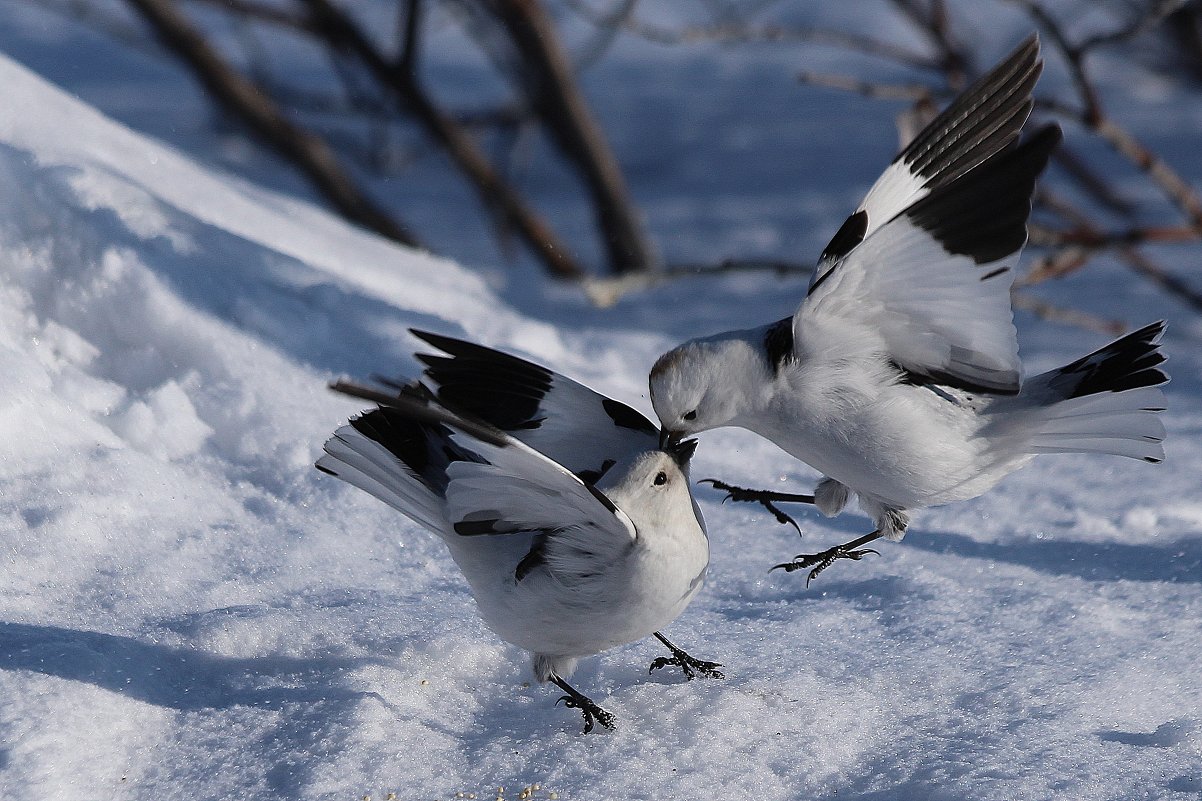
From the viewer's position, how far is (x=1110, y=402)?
2.17 m

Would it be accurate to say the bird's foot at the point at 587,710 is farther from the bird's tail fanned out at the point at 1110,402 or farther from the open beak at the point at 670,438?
the bird's tail fanned out at the point at 1110,402

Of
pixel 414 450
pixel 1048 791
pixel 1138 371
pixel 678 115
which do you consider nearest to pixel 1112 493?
pixel 1138 371

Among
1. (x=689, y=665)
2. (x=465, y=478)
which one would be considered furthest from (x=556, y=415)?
(x=689, y=665)

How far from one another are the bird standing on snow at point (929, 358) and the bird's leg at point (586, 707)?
0.45 m

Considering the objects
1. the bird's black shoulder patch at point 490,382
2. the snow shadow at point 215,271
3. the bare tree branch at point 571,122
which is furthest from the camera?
the bare tree branch at point 571,122

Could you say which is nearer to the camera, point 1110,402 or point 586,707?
point 586,707

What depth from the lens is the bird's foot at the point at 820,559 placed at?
2.35 metres

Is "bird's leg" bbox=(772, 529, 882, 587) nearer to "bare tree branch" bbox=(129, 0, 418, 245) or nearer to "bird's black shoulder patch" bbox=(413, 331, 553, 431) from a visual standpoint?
"bird's black shoulder patch" bbox=(413, 331, 553, 431)

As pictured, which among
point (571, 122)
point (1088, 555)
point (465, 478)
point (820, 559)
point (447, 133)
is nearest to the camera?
point (465, 478)

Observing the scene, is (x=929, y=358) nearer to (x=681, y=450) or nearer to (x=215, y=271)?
(x=681, y=450)

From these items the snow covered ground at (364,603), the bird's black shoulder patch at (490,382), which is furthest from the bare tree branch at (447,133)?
the bird's black shoulder patch at (490,382)

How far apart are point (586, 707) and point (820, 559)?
0.62m

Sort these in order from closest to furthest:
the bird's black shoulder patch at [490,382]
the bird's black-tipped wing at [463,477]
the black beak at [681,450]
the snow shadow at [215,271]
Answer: the bird's black-tipped wing at [463,477], the black beak at [681,450], the bird's black shoulder patch at [490,382], the snow shadow at [215,271]

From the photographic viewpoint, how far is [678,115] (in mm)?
8961
